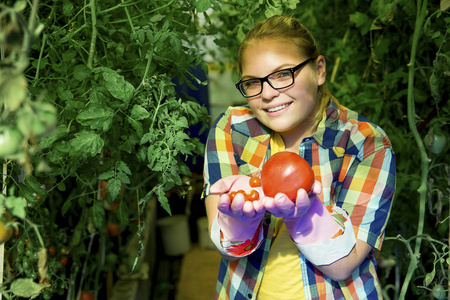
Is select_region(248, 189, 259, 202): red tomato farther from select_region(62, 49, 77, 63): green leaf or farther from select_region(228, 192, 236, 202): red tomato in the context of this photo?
select_region(62, 49, 77, 63): green leaf

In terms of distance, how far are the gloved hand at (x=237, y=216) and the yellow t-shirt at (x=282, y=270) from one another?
0.32ft

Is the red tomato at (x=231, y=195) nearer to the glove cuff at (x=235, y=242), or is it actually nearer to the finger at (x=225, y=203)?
the finger at (x=225, y=203)

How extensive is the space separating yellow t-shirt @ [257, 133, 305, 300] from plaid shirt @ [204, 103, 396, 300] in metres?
0.02

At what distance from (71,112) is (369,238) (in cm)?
76

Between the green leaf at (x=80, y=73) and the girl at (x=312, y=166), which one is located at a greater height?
the green leaf at (x=80, y=73)

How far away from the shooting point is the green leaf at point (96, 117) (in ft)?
3.40

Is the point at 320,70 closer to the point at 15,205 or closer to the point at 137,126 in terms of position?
the point at 137,126

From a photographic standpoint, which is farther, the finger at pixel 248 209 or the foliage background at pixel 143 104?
the foliage background at pixel 143 104

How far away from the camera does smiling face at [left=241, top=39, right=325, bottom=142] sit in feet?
3.68

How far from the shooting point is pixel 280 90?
1.12 m

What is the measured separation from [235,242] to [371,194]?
348 millimetres

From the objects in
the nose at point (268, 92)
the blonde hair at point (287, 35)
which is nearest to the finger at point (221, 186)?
the nose at point (268, 92)

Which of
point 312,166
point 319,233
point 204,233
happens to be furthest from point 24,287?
point 204,233

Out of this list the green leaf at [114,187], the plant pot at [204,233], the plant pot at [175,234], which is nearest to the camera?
the green leaf at [114,187]
